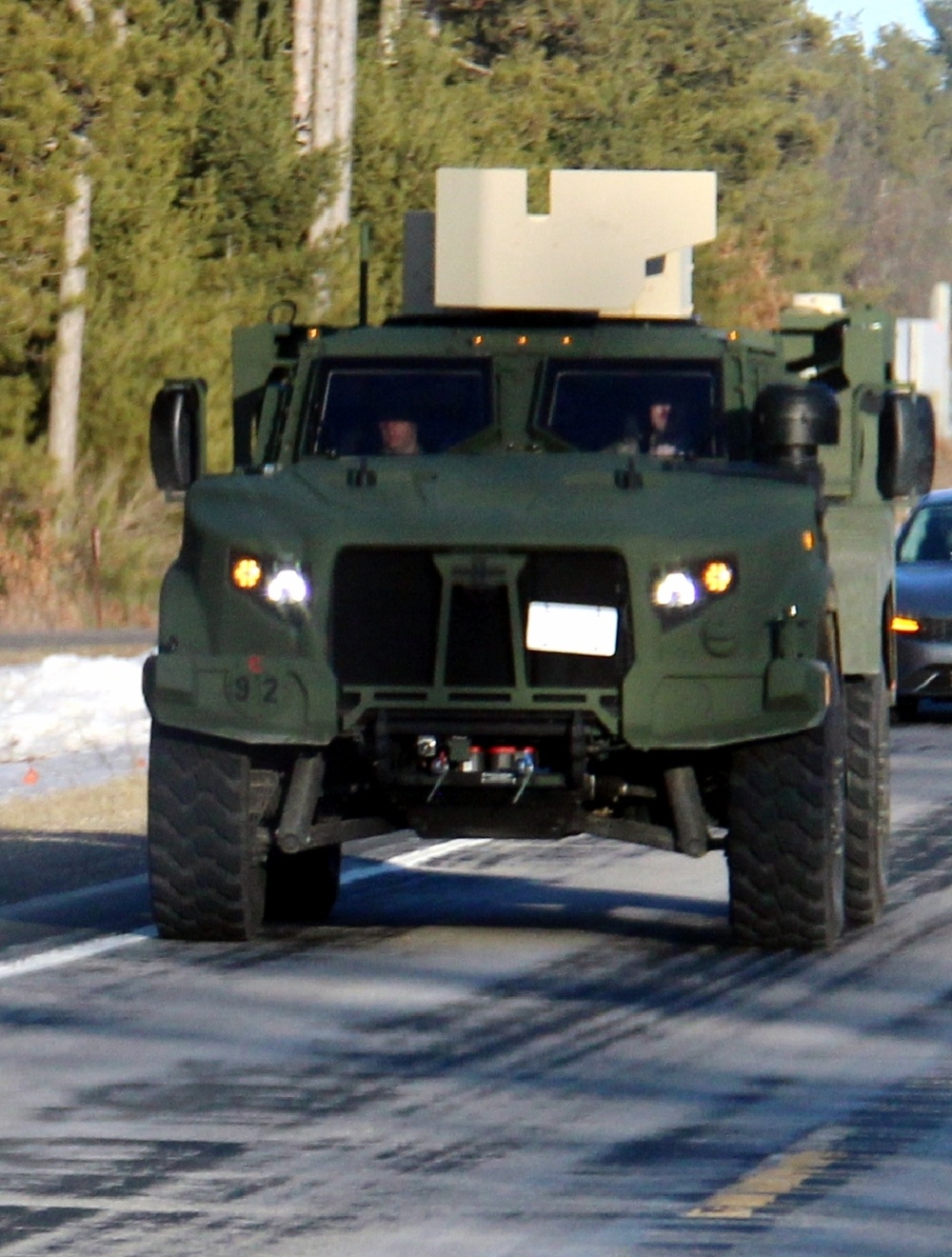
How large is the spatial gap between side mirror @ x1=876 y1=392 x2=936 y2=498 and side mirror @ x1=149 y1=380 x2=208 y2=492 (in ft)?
8.55

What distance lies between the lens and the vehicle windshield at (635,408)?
1063cm

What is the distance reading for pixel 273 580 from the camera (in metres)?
9.47

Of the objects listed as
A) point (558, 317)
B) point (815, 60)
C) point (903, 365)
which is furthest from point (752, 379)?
point (815, 60)

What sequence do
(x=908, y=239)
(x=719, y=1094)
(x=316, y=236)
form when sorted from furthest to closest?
(x=908, y=239) < (x=316, y=236) < (x=719, y=1094)

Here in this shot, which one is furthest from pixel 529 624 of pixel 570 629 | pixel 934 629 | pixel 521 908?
pixel 934 629

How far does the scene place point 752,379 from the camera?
10898 mm

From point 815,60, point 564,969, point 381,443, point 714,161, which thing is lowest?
point 564,969

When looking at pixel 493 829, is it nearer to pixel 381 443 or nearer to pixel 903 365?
pixel 381 443

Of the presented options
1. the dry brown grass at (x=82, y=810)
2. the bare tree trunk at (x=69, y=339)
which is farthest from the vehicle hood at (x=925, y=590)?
the bare tree trunk at (x=69, y=339)

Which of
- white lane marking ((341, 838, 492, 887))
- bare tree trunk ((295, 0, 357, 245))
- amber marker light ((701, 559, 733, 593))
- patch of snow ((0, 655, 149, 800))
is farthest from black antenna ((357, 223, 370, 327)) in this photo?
bare tree trunk ((295, 0, 357, 245))

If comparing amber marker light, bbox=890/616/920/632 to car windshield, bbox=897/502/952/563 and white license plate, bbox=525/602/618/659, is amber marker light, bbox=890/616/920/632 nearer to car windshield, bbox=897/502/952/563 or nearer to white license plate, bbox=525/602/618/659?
car windshield, bbox=897/502/952/563

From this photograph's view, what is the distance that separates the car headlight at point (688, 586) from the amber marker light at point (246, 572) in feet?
4.37

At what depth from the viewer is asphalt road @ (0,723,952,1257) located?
6301 mm

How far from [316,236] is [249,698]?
28994mm
